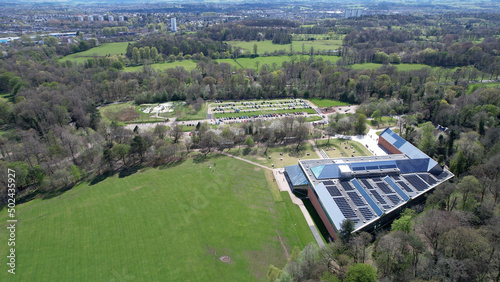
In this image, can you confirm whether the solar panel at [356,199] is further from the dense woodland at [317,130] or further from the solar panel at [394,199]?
the dense woodland at [317,130]

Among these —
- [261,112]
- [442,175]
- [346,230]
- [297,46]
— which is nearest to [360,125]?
[442,175]

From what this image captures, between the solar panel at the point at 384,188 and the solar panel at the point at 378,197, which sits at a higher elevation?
the solar panel at the point at 384,188

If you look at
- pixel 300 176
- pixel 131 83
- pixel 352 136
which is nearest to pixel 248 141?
pixel 300 176

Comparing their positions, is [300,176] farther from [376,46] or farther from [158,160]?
[376,46]

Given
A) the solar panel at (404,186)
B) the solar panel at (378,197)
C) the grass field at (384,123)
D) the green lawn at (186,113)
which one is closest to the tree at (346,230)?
the solar panel at (378,197)

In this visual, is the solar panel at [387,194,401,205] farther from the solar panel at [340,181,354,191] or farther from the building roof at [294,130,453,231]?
the solar panel at [340,181,354,191]

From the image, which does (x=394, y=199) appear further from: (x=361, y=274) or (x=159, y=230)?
(x=159, y=230)
